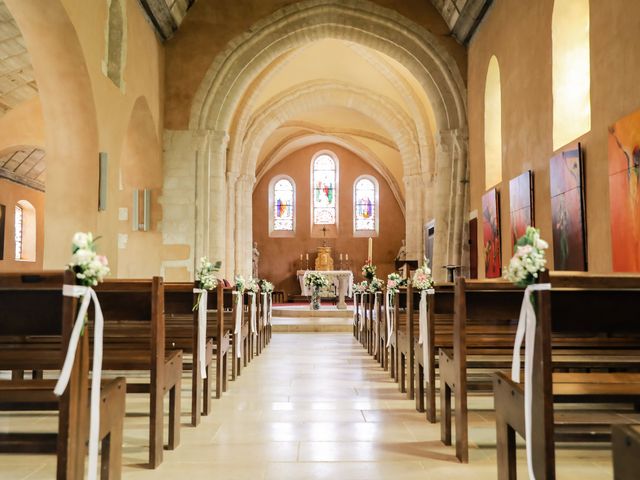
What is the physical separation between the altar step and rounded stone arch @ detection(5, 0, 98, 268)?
5.10m

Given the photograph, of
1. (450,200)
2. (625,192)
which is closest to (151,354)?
(625,192)

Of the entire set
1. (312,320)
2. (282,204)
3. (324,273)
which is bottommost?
(312,320)

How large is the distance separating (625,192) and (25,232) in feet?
53.1

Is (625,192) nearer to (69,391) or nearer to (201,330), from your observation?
(201,330)

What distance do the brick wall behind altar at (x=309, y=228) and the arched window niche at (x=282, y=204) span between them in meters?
0.20

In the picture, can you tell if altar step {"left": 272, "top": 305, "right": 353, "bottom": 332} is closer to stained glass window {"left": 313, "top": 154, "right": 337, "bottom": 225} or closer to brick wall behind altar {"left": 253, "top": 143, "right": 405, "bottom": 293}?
brick wall behind altar {"left": 253, "top": 143, "right": 405, "bottom": 293}

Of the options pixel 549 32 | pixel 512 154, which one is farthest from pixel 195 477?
pixel 512 154

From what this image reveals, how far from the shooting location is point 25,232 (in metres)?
17.7

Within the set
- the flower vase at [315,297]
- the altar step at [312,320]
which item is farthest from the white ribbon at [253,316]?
the flower vase at [315,297]

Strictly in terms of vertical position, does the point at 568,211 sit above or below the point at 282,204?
below

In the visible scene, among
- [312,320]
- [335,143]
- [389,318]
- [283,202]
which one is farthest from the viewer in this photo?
[283,202]

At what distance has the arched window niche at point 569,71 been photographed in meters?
7.87

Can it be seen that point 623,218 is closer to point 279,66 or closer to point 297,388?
point 297,388

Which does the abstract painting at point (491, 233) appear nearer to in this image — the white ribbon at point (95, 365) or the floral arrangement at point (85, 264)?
the white ribbon at point (95, 365)
